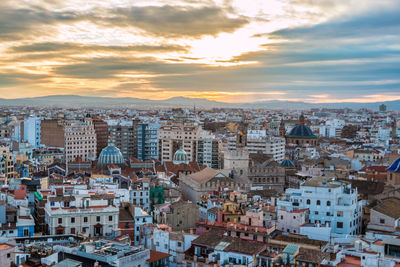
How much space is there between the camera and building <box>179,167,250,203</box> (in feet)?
211

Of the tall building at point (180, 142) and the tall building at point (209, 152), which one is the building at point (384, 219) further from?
the tall building at point (180, 142)

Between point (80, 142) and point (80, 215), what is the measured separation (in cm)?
7053

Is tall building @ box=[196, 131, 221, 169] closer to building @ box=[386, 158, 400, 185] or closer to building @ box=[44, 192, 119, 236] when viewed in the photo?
building @ box=[386, 158, 400, 185]

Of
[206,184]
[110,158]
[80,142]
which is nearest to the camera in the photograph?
[206,184]

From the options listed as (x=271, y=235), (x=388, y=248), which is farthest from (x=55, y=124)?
(x=388, y=248)

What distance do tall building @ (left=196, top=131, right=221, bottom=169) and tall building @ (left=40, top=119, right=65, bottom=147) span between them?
104ft

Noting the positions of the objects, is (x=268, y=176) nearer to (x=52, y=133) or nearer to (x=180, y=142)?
(x=180, y=142)

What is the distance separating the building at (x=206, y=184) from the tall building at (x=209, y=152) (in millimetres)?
34411

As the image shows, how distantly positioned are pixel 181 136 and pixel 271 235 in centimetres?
6748

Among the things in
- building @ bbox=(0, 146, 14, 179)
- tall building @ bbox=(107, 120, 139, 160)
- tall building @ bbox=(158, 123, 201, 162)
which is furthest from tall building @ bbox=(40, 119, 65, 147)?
building @ bbox=(0, 146, 14, 179)

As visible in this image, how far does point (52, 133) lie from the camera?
384ft

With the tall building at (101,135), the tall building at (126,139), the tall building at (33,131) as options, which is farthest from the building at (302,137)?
the tall building at (33,131)

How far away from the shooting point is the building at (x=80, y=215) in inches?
1666

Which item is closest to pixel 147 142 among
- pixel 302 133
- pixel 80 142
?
pixel 80 142
